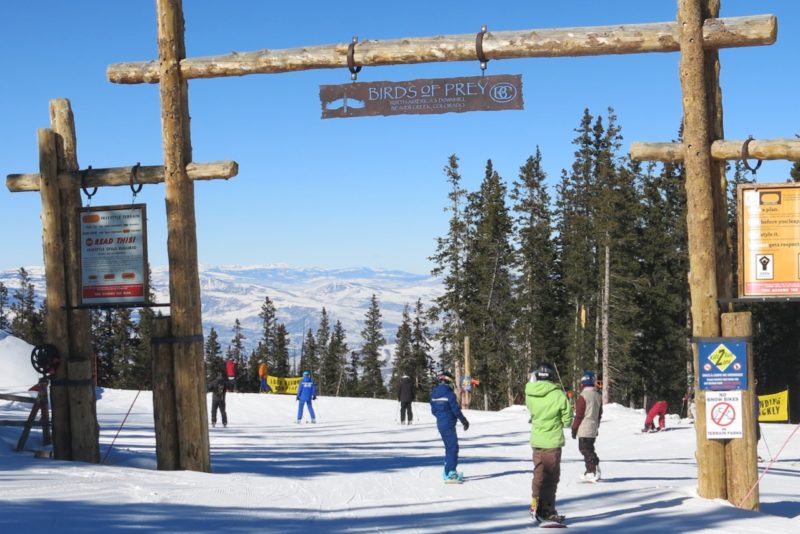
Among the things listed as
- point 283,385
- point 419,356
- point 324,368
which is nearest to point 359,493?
point 283,385

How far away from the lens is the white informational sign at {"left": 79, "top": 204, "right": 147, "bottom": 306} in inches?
512

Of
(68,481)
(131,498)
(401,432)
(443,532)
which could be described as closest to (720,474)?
(443,532)

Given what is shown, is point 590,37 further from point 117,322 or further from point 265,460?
point 117,322

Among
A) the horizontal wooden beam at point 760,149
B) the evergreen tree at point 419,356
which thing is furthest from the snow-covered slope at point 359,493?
the evergreen tree at point 419,356

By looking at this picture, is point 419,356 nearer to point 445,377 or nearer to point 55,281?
point 445,377

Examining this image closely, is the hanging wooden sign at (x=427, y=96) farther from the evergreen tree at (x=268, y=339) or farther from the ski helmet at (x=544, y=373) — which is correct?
the evergreen tree at (x=268, y=339)

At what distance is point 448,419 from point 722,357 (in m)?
4.12

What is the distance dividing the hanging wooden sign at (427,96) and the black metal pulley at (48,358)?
4.82 m

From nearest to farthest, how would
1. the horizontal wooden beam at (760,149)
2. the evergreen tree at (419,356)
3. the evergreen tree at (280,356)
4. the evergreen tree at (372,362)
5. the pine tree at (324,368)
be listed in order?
1. the horizontal wooden beam at (760,149)
2. the evergreen tree at (419,356)
3. the evergreen tree at (280,356)
4. the evergreen tree at (372,362)
5. the pine tree at (324,368)

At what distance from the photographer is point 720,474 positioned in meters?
11.0

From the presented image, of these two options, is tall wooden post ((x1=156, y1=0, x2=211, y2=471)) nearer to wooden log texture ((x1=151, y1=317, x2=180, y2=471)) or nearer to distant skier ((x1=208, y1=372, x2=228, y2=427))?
wooden log texture ((x1=151, y1=317, x2=180, y2=471))

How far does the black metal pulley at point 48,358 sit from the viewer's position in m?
13.1

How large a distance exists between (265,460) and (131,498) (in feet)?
24.3

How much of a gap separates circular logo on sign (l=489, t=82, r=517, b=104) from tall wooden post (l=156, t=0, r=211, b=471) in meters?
3.96
